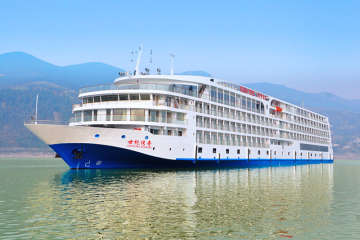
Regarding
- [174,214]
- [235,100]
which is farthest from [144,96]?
[174,214]

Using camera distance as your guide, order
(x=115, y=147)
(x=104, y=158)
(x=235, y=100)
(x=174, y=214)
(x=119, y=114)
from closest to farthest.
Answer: (x=174, y=214)
(x=115, y=147)
(x=104, y=158)
(x=119, y=114)
(x=235, y=100)

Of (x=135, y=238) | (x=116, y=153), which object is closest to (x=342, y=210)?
(x=135, y=238)

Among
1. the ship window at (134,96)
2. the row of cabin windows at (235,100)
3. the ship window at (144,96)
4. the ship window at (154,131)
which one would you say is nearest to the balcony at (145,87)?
the ship window at (144,96)

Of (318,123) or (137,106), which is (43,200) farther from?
(318,123)

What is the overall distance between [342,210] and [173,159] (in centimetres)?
2439

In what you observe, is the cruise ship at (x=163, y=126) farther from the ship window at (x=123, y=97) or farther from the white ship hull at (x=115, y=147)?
the ship window at (x=123, y=97)

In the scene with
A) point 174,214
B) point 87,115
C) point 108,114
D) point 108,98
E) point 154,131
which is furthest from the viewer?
point 87,115

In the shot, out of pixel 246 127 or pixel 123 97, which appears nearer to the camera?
pixel 123 97

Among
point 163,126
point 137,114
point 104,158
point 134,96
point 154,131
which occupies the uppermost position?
point 134,96

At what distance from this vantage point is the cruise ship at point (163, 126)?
3528 cm

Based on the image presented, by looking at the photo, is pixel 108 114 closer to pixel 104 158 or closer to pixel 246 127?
pixel 104 158

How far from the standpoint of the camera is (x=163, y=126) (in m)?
39.2

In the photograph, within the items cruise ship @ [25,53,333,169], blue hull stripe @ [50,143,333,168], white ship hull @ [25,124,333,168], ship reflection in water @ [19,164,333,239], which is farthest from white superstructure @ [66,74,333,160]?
ship reflection in water @ [19,164,333,239]

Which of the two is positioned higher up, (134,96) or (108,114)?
(134,96)
